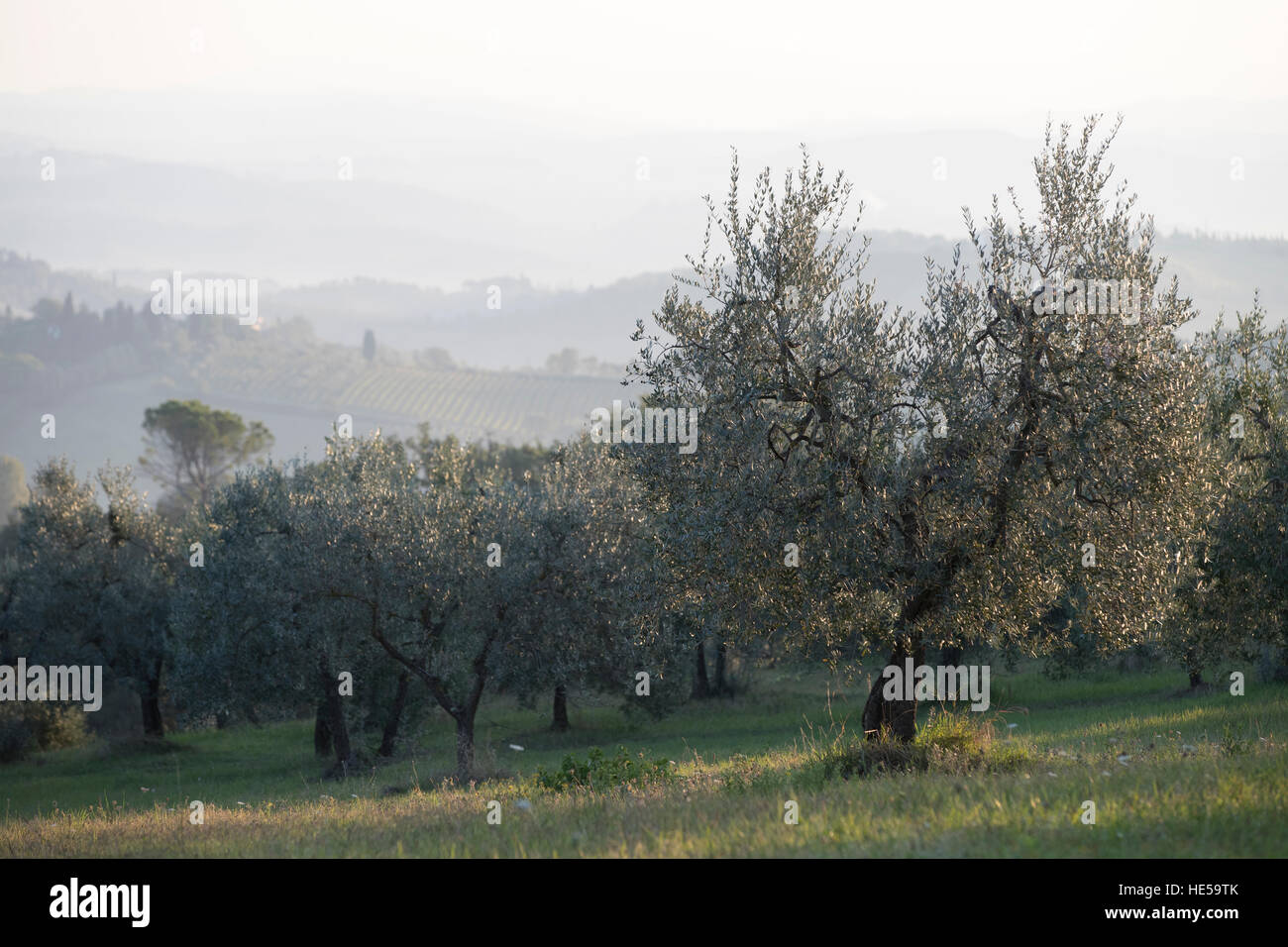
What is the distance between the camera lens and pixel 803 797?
1233 cm

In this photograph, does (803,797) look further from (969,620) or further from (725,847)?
(969,620)

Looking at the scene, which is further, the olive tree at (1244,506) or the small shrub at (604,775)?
the olive tree at (1244,506)

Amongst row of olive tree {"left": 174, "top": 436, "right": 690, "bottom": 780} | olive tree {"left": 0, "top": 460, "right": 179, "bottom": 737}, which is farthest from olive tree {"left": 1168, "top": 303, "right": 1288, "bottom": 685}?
olive tree {"left": 0, "top": 460, "right": 179, "bottom": 737}

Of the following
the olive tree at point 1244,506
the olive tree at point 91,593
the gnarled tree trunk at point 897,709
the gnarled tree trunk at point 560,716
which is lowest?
the gnarled tree trunk at point 560,716

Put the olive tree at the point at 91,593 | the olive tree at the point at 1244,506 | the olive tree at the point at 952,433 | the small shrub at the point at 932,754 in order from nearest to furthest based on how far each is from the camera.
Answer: the small shrub at the point at 932,754, the olive tree at the point at 952,433, the olive tree at the point at 1244,506, the olive tree at the point at 91,593

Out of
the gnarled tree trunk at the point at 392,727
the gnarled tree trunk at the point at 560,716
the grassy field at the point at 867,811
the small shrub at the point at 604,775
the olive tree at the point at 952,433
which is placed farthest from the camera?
the gnarled tree trunk at the point at 560,716

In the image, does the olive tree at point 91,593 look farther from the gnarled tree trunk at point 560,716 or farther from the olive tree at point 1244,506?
the olive tree at point 1244,506

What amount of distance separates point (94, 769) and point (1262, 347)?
4322 centimetres

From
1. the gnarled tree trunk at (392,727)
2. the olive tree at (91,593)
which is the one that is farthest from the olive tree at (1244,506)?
the olive tree at (91,593)

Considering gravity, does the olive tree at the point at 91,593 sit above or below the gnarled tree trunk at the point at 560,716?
above

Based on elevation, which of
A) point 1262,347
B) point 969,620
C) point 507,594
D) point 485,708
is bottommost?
point 485,708

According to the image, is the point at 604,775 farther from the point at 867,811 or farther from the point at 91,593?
the point at 91,593

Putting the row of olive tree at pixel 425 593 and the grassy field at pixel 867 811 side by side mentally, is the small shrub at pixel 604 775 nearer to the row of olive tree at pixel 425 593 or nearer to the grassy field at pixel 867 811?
the grassy field at pixel 867 811

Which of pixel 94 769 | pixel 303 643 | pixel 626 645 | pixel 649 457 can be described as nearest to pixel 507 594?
pixel 626 645
